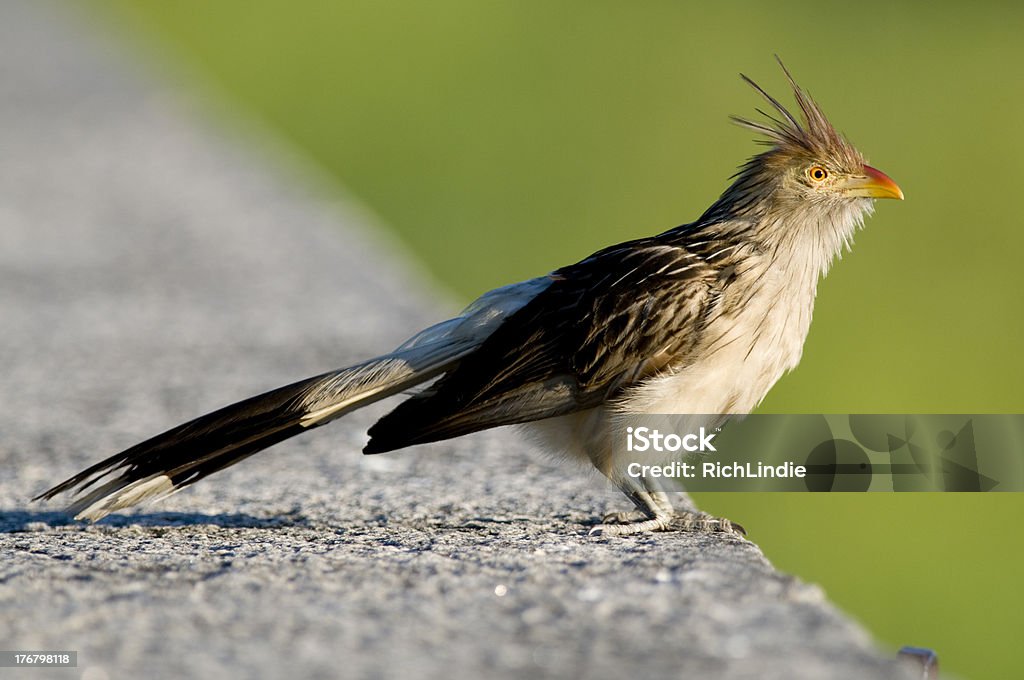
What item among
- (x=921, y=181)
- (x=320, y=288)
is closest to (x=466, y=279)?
(x=320, y=288)

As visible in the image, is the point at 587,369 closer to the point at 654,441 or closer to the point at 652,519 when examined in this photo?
the point at 654,441

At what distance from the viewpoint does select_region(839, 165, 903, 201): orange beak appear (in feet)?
14.4

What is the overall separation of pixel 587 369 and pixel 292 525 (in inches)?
39.2

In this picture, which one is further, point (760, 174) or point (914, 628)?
point (914, 628)

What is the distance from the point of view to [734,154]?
1579cm

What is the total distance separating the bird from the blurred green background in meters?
2.51

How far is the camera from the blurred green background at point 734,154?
7320 mm

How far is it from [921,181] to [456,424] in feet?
38.9

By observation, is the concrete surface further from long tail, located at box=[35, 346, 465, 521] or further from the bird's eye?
the bird's eye

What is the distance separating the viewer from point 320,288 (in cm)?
719

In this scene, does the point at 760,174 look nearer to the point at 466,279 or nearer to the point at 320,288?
the point at 320,288

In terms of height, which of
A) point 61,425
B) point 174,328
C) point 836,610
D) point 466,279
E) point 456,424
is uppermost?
point 466,279
